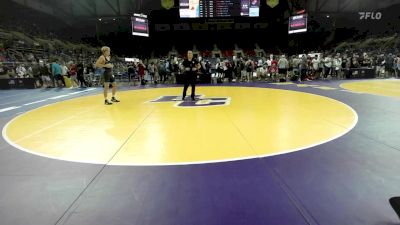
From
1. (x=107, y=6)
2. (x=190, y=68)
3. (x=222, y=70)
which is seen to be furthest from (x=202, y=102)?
(x=107, y=6)

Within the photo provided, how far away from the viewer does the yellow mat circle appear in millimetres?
3676

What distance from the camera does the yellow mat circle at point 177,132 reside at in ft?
12.1

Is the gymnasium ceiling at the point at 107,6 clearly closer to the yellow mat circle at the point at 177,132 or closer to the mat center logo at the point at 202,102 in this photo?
the mat center logo at the point at 202,102

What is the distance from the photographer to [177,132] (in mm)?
4801

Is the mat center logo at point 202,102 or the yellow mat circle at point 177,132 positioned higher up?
the mat center logo at point 202,102

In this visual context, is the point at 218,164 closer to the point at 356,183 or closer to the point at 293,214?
the point at 293,214

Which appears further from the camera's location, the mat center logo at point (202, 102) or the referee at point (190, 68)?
the referee at point (190, 68)

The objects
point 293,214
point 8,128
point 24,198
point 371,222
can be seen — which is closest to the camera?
point 371,222

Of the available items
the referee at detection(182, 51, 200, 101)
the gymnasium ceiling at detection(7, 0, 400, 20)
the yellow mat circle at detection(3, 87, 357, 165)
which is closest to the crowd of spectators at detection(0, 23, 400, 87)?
the referee at detection(182, 51, 200, 101)

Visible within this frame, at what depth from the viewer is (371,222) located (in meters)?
2.03

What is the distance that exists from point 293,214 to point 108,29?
129ft

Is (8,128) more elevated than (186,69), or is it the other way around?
(186,69)

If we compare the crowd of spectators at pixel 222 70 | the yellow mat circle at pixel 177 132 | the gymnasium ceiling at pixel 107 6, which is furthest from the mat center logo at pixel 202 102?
the gymnasium ceiling at pixel 107 6

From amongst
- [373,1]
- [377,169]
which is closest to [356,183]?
[377,169]
